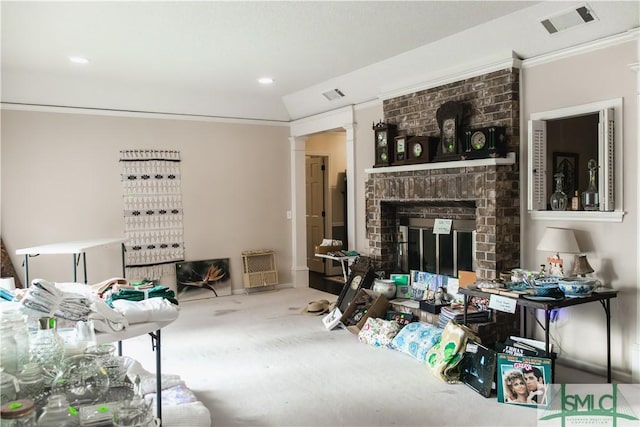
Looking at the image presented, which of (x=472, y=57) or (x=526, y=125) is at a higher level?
(x=472, y=57)

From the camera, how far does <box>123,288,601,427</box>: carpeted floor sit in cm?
303

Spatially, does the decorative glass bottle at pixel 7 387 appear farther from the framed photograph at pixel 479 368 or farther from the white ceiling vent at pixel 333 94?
the white ceiling vent at pixel 333 94

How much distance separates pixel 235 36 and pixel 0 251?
11.7 ft

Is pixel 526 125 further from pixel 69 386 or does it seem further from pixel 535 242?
pixel 69 386

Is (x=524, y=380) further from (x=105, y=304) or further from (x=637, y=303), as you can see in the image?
(x=105, y=304)

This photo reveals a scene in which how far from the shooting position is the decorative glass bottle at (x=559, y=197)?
394cm

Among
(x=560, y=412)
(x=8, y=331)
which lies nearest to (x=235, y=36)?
(x=8, y=331)

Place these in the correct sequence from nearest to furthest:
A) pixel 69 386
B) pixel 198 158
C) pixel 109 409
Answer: pixel 109 409 → pixel 69 386 → pixel 198 158

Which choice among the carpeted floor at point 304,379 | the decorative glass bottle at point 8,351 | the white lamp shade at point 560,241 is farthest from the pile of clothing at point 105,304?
the white lamp shade at point 560,241

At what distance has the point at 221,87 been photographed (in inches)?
246

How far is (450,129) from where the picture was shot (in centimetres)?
459

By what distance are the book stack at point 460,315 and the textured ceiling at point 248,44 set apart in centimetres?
217

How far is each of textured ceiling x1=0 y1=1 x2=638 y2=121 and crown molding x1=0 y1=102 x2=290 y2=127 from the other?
0.06 m
